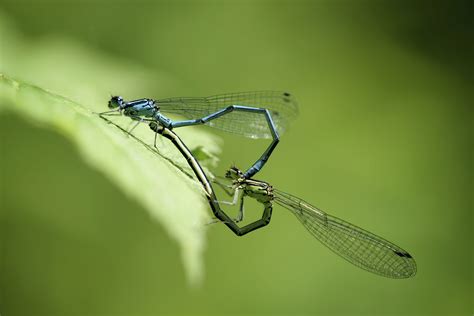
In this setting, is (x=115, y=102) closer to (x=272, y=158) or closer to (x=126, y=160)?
(x=126, y=160)

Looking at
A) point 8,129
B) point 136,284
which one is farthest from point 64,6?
point 136,284

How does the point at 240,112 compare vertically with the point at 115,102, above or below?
above

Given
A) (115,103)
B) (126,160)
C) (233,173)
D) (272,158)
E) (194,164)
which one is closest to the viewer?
(126,160)

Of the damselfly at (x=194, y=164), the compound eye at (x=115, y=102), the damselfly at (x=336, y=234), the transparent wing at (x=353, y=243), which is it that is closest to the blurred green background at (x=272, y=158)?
the compound eye at (x=115, y=102)

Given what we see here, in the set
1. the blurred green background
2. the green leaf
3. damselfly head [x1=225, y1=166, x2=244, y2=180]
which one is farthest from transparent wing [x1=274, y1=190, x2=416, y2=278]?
the blurred green background

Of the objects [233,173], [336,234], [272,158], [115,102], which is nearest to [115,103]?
[115,102]

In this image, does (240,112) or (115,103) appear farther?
(240,112)

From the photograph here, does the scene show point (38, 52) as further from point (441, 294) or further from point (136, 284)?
point (441, 294)

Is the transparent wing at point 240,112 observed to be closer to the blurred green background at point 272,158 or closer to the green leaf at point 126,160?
the blurred green background at point 272,158
